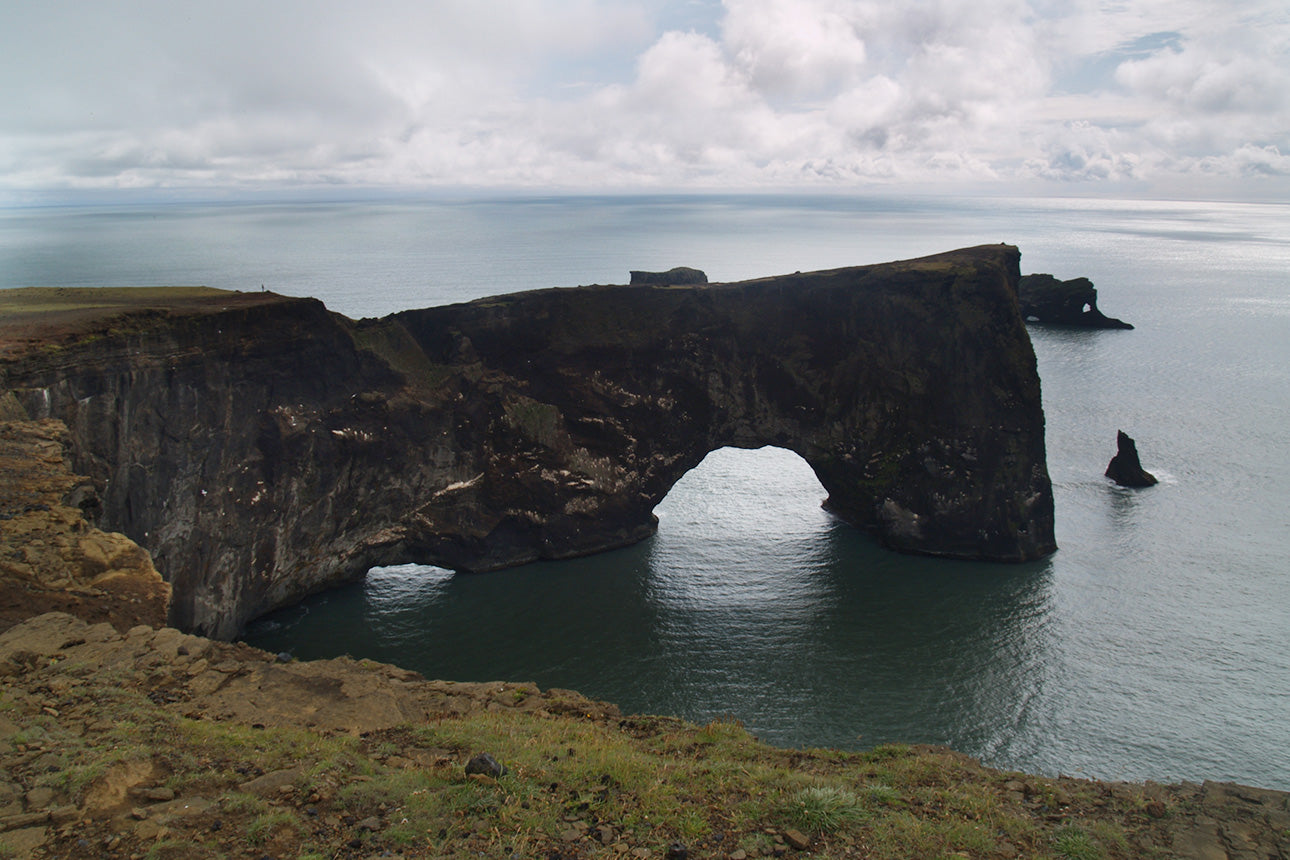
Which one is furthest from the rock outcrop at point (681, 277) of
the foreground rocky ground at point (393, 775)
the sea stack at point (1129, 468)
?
Result: the foreground rocky ground at point (393, 775)

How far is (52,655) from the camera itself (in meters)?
16.1

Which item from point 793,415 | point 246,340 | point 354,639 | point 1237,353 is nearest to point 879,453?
point 793,415

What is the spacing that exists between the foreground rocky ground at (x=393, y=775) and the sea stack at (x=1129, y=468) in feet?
107

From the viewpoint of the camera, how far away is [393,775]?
1338 cm

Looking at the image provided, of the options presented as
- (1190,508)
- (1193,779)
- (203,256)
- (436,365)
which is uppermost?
(203,256)

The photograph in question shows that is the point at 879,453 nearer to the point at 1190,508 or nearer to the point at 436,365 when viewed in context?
the point at 1190,508

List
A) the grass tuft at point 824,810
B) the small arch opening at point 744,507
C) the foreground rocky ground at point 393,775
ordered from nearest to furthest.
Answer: the foreground rocky ground at point 393,775, the grass tuft at point 824,810, the small arch opening at point 744,507

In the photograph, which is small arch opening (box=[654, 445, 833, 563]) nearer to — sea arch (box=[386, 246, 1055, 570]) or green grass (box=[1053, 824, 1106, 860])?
sea arch (box=[386, 246, 1055, 570])

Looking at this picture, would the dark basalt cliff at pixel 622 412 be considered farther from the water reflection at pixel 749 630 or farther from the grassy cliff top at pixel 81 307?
the water reflection at pixel 749 630

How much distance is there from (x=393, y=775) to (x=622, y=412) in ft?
89.1

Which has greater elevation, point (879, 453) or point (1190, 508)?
point (879, 453)

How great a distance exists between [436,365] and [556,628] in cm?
1377

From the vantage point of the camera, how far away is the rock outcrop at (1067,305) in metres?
95.3

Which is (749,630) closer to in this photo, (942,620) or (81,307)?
(942,620)
